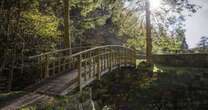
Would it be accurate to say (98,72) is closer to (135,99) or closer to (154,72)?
(135,99)

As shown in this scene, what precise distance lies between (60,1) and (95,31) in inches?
641

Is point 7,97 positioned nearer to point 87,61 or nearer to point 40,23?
point 87,61

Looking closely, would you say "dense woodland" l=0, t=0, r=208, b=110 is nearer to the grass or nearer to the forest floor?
the forest floor

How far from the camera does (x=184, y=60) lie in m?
23.0

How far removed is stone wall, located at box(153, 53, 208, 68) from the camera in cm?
2182

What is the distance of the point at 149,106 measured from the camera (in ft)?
48.7

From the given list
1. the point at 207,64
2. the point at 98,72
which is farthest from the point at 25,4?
the point at 207,64

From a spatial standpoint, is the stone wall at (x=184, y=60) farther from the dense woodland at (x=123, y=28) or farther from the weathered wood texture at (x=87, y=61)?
the weathered wood texture at (x=87, y=61)

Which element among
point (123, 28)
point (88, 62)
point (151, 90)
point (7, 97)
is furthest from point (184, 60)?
point (7, 97)

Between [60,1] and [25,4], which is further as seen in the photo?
[60,1]

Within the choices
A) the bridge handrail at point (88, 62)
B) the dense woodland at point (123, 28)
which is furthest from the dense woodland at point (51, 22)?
the bridge handrail at point (88, 62)

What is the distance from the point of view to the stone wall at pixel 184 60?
71.6 feet

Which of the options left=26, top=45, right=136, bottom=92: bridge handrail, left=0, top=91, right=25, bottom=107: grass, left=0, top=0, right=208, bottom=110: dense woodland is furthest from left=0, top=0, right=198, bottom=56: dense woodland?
left=0, top=91, right=25, bottom=107: grass

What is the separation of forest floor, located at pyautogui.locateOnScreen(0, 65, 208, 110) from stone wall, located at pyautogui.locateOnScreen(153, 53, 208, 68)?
3238 millimetres
